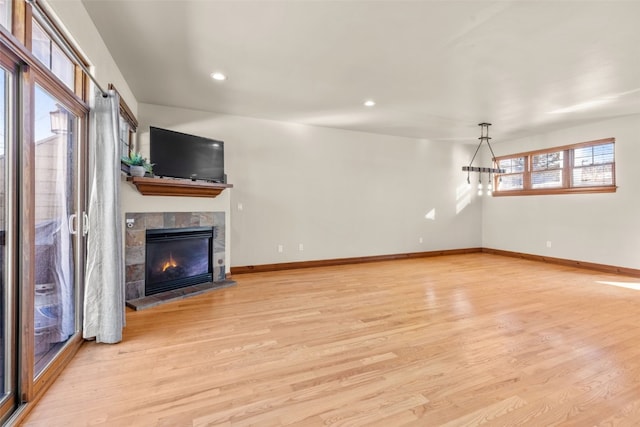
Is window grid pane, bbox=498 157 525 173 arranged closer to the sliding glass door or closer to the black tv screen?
the black tv screen

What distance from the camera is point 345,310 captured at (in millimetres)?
3480

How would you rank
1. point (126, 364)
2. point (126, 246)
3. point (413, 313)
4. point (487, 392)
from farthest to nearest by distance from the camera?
point (126, 246)
point (413, 313)
point (126, 364)
point (487, 392)

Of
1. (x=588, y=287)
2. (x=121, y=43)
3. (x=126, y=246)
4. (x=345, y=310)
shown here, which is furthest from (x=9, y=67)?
(x=588, y=287)

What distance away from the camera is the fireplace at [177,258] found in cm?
392

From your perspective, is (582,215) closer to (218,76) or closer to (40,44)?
(218,76)

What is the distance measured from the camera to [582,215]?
591 centimetres

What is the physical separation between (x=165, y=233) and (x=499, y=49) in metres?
4.40

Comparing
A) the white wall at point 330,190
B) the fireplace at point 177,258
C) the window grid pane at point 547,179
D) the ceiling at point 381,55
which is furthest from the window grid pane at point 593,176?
the fireplace at point 177,258

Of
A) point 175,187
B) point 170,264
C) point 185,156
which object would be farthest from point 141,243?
point 185,156

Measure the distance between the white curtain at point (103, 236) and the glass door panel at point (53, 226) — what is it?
0.47ft

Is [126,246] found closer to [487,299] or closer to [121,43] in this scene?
[121,43]

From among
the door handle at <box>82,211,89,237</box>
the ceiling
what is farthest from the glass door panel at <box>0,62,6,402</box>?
the ceiling

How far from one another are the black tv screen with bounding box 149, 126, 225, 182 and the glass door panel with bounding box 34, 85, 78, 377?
1.40m

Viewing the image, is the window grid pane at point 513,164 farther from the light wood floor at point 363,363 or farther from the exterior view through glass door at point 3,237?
the exterior view through glass door at point 3,237
